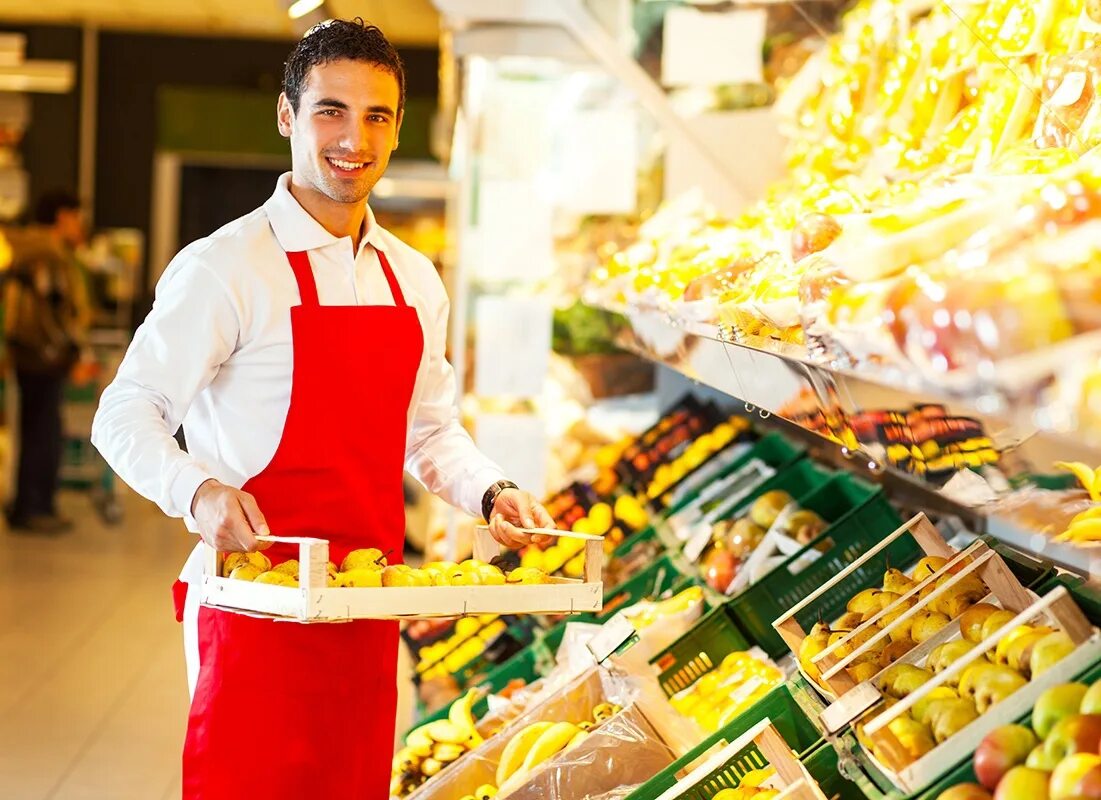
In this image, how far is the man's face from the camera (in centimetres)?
254

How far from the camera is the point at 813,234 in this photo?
236 cm

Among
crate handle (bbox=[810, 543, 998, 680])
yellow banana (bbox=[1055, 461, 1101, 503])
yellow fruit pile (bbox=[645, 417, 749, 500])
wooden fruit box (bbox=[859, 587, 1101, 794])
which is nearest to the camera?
wooden fruit box (bbox=[859, 587, 1101, 794])

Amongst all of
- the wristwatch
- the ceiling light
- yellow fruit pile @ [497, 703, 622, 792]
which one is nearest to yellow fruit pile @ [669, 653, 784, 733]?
yellow fruit pile @ [497, 703, 622, 792]

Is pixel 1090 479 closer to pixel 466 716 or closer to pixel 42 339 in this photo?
pixel 466 716

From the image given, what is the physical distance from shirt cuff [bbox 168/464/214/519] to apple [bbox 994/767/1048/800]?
4.13ft

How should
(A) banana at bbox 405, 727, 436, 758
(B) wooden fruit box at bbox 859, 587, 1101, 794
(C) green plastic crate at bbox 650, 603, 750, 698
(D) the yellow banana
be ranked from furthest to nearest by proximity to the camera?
1. (A) banana at bbox 405, 727, 436, 758
2. (C) green plastic crate at bbox 650, 603, 750, 698
3. (D) the yellow banana
4. (B) wooden fruit box at bbox 859, 587, 1101, 794

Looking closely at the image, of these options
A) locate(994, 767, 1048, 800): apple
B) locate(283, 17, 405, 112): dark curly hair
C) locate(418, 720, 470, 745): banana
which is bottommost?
locate(418, 720, 470, 745): banana

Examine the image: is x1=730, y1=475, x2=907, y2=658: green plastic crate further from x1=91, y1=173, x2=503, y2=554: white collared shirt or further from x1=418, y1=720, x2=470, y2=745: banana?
x1=91, y1=173, x2=503, y2=554: white collared shirt

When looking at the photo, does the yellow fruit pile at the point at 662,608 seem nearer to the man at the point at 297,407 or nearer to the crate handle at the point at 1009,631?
the man at the point at 297,407

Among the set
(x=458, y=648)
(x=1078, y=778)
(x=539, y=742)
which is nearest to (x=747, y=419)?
(x=458, y=648)

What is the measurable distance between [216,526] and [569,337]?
329cm

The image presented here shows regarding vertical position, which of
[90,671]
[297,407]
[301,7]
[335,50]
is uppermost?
[301,7]

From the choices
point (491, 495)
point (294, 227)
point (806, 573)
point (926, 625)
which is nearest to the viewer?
point (926, 625)

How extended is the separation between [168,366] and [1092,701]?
1523mm
